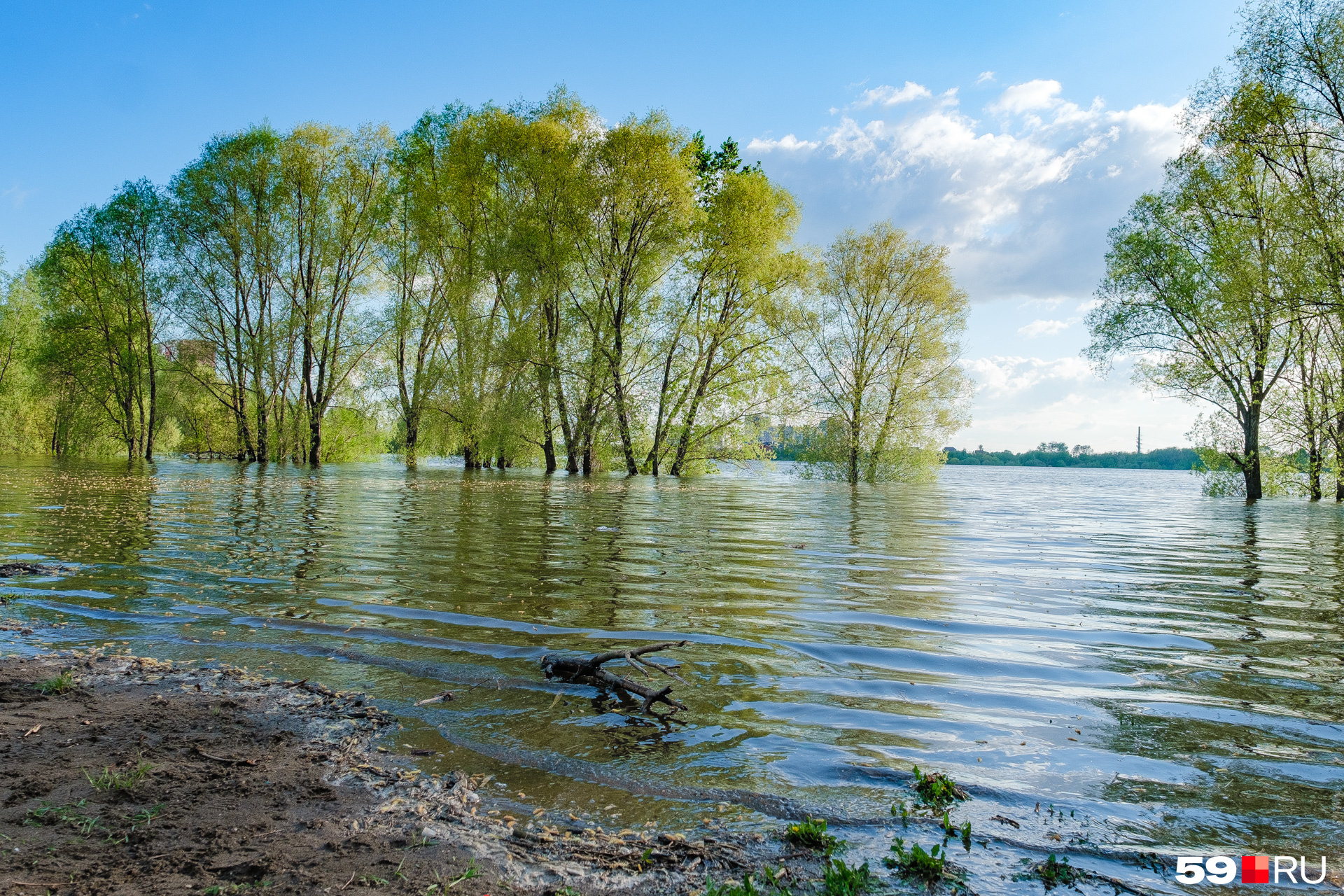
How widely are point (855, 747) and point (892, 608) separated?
3943mm

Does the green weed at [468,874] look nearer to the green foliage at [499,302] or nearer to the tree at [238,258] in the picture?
the green foliage at [499,302]

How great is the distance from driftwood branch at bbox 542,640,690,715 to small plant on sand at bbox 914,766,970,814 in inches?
58.0

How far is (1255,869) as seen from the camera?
2.89 meters

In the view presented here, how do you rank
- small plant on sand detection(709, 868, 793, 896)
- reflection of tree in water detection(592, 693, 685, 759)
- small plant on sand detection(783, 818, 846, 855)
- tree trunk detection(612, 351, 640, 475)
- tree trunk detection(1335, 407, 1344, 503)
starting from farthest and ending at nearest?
1. tree trunk detection(612, 351, 640, 475)
2. tree trunk detection(1335, 407, 1344, 503)
3. reflection of tree in water detection(592, 693, 685, 759)
4. small plant on sand detection(783, 818, 846, 855)
5. small plant on sand detection(709, 868, 793, 896)

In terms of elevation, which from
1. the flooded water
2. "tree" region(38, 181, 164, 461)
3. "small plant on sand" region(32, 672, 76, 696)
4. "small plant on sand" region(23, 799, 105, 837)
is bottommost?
the flooded water

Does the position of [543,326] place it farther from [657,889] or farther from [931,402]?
[657,889]

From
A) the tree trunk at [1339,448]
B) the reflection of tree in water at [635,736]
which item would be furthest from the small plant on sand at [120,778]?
the tree trunk at [1339,448]

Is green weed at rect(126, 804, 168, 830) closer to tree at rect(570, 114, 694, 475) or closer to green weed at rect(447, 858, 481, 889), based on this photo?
green weed at rect(447, 858, 481, 889)

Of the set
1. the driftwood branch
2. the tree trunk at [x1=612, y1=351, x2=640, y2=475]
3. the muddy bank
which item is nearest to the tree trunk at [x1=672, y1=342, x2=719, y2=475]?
the tree trunk at [x1=612, y1=351, x2=640, y2=475]

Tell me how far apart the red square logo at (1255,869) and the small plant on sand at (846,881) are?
1.55 metres

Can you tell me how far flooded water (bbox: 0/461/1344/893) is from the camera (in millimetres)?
3443

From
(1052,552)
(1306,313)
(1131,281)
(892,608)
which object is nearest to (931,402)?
(1131,281)

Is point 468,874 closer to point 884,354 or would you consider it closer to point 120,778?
point 120,778

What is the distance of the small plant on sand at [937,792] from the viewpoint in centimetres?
341
